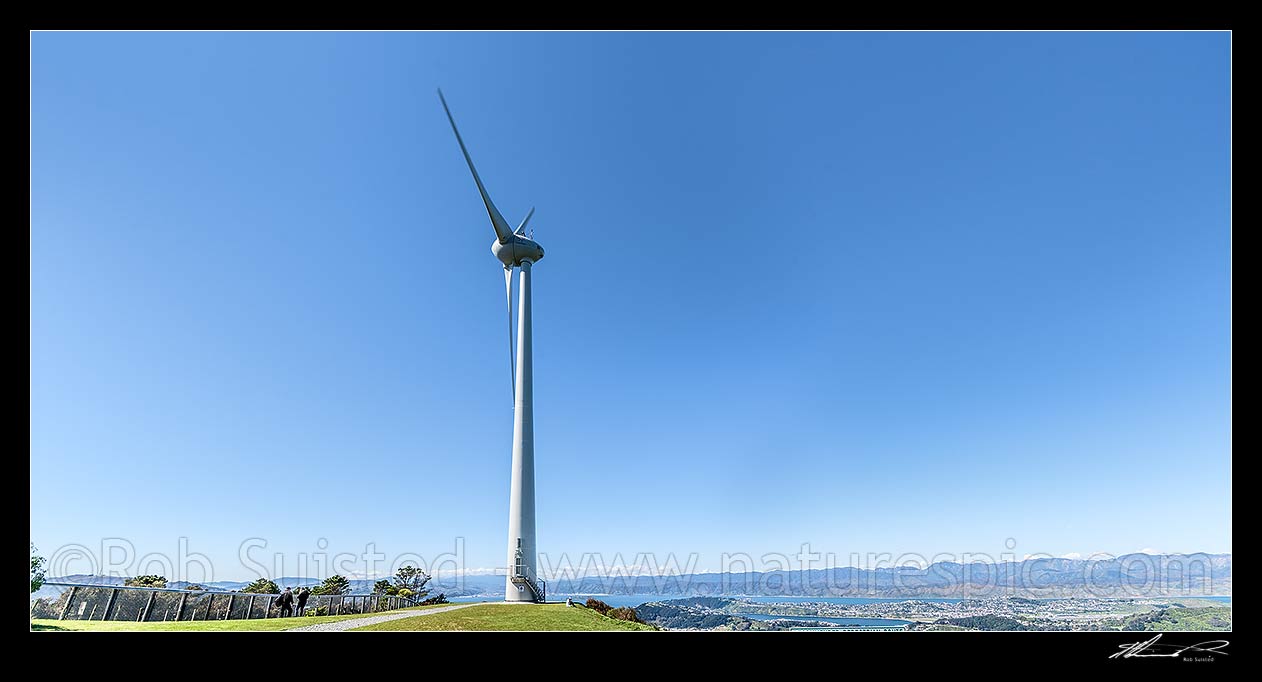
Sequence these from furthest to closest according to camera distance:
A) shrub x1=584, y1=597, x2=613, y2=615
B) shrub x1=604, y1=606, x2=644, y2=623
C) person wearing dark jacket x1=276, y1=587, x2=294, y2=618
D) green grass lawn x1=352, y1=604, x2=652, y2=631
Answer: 1. shrub x1=584, y1=597, x2=613, y2=615
2. shrub x1=604, y1=606, x2=644, y2=623
3. person wearing dark jacket x1=276, y1=587, x2=294, y2=618
4. green grass lawn x1=352, y1=604, x2=652, y2=631

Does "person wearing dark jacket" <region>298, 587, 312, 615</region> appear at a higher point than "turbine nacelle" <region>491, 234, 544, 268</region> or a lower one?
lower

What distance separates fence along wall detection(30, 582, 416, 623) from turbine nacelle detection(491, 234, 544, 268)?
27.9 m

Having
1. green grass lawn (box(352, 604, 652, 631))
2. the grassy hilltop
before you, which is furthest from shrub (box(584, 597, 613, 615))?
the grassy hilltop

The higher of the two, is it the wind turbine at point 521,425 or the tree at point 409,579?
the wind turbine at point 521,425

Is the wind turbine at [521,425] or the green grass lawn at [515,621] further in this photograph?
the wind turbine at [521,425]

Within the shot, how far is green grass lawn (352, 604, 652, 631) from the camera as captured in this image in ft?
65.5

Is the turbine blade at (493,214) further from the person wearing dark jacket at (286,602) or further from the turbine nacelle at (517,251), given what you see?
the person wearing dark jacket at (286,602)

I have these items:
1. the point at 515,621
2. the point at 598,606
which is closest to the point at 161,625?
the point at 515,621

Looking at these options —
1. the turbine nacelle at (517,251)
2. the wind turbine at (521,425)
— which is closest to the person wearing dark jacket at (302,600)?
the wind turbine at (521,425)

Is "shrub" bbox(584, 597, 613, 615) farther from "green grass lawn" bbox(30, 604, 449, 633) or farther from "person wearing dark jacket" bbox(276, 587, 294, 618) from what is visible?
"green grass lawn" bbox(30, 604, 449, 633)

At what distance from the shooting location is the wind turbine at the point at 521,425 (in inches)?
1459

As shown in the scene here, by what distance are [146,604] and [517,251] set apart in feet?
106

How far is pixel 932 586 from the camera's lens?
50.9 meters
